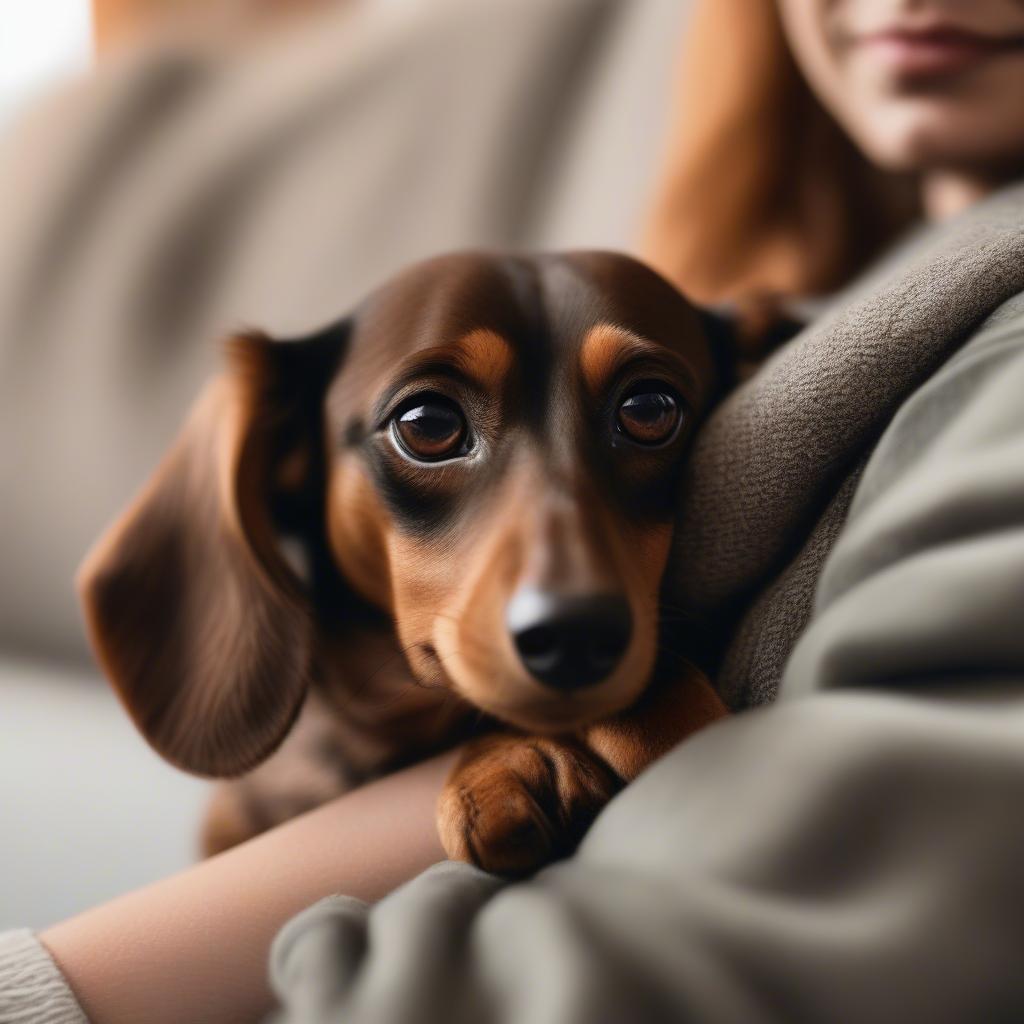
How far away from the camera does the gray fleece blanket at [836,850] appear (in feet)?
1.56

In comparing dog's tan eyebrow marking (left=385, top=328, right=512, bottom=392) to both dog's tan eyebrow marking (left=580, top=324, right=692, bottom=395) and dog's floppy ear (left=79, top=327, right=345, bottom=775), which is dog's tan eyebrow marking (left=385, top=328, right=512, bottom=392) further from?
dog's floppy ear (left=79, top=327, right=345, bottom=775)

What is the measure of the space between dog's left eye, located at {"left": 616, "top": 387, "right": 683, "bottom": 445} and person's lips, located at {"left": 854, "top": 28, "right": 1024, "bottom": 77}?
0.60 m

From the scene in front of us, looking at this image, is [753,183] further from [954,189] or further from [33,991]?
[33,991]

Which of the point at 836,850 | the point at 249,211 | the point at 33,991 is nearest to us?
the point at 836,850

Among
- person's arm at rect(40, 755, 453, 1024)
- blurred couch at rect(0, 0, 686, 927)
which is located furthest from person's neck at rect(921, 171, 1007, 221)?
person's arm at rect(40, 755, 453, 1024)

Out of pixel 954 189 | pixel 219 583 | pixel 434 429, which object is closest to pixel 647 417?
pixel 434 429

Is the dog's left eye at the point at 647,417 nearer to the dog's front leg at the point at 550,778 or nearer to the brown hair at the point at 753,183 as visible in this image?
the dog's front leg at the point at 550,778

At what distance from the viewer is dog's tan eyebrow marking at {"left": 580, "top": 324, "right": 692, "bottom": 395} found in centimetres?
97

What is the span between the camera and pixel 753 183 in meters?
1.78

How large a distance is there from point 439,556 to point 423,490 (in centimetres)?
7

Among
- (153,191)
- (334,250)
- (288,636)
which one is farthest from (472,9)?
(288,636)

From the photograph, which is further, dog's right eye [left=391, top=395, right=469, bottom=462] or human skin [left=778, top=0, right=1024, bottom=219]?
human skin [left=778, top=0, right=1024, bottom=219]

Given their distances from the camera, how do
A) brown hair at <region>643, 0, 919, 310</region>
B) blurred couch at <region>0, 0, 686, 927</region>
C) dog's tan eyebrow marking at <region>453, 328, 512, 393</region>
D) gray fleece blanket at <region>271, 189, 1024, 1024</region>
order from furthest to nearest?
blurred couch at <region>0, 0, 686, 927</region> < brown hair at <region>643, 0, 919, 310</region> < dog's tan eyebrow marking at <region>453, 328, 512, 393</region> < gray fleece blanket at <region>271, 189, 1024, 1024</region>

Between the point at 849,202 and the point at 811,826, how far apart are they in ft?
5.13
